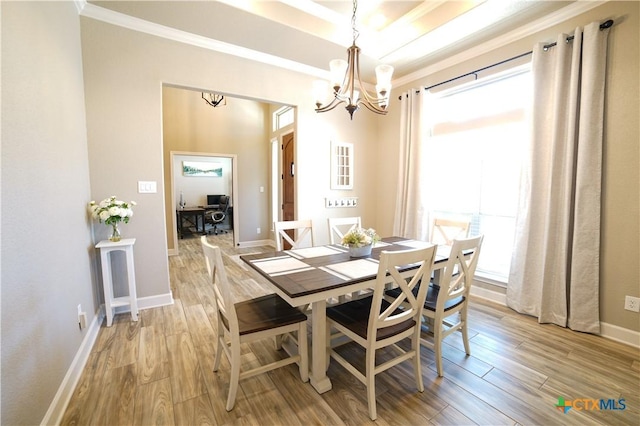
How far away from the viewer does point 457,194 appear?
11.0 feet

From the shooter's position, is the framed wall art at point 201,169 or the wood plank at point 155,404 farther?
the framed wall art at point 201,169

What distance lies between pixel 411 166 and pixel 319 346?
2.78m

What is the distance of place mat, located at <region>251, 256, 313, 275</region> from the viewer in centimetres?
175

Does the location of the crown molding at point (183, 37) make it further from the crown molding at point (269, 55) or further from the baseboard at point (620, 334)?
the baseboard at point (620, 334)

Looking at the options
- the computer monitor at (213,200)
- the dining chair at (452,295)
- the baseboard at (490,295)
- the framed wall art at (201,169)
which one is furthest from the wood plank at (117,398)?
the framed wall art at (201,169)

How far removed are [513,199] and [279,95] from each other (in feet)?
9.75

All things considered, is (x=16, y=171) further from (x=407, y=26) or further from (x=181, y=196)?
(x=181, y=196)

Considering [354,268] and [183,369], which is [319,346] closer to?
[354,268]

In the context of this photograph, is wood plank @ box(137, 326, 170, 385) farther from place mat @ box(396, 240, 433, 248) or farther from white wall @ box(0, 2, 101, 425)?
place mat @ box(396, 240, 433, 248)

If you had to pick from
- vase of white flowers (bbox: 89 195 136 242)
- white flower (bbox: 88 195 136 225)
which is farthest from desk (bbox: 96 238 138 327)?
white flower (bbox: 88 195 136 225)

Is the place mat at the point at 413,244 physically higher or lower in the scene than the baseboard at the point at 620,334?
higher

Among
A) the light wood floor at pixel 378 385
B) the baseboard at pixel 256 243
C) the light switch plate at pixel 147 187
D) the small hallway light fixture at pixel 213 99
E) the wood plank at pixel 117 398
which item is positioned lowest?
the light wood floor at pixel 378 385

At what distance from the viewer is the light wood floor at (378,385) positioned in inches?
58.0

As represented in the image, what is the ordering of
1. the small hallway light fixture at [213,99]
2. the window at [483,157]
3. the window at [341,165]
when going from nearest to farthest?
the window at [483,157]
the window at [341,165]
the small hallway light fixture at [213,99]
